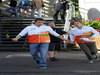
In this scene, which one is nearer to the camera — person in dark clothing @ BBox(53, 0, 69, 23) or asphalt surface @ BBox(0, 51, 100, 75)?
asphalt surface @ BBox(0, 51, 100, 75)

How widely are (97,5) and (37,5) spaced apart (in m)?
3.70

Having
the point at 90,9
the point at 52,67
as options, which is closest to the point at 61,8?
the point at 90,9

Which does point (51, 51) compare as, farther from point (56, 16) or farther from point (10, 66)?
point (56, 16)

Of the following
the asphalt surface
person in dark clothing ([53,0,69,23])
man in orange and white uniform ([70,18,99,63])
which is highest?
person in dark clothing ([53,0,69,23])

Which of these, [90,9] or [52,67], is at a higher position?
[90,9]

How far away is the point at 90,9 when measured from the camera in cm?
2216

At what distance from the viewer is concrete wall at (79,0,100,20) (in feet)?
72.2

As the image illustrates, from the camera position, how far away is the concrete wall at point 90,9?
22016mm

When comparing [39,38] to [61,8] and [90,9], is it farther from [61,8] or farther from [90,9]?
[90,9]

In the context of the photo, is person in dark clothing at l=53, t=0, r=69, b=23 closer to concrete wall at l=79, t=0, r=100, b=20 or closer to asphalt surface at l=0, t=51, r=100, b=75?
Result: concrete wall at l=79, t=0, r=100, b=20

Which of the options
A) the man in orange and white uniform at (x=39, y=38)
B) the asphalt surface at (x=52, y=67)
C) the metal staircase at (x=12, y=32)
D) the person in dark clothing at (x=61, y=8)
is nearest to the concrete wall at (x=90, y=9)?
the person in dark clothing at (x=61, y=8)

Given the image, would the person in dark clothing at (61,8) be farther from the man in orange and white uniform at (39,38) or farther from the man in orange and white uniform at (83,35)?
the man in orange and white uniform at (39,38)

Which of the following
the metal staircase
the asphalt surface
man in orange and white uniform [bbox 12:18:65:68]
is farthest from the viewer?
the metal staircase

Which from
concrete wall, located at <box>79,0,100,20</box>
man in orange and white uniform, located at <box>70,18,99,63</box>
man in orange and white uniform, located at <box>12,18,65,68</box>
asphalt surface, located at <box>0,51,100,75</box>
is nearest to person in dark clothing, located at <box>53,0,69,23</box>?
concrete wall, located at <box>79,0,100,20</box>
